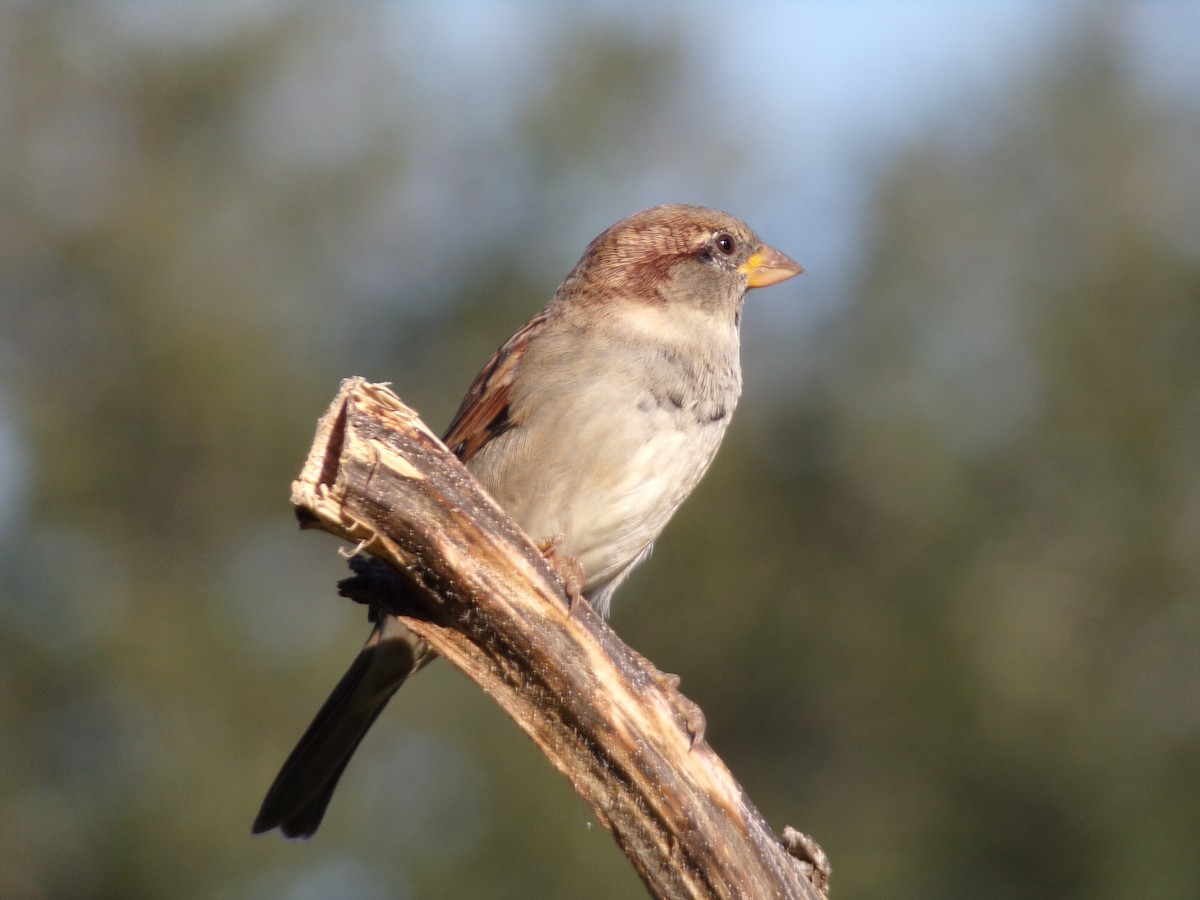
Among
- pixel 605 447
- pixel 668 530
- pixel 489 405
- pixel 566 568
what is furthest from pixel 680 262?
pixel 668 530

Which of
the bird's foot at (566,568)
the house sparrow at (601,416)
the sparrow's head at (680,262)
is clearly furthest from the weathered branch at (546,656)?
the sparrow's head at (680,262)

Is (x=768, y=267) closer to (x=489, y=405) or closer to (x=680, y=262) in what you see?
(x=680, y=262)

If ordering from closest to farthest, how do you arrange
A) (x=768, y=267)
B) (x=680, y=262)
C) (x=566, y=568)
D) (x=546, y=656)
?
(x=546, y=656)
(x=566, y=568)
(x=680, y=262)
(x=768, y=267)

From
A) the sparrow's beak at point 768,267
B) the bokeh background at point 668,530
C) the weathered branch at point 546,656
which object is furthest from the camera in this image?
the bokeh background at point 668,530

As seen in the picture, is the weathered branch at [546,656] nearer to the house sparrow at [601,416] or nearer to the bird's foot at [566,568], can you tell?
the bird's foot at [566,568]

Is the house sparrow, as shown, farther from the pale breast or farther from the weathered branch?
the weathered branch

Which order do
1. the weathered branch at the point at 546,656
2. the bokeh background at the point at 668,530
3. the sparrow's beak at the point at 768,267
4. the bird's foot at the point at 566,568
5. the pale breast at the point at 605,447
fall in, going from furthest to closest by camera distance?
the bokeh background at the point at 668,530 < the sparrow's beak at the point at 768,267 < the pale breast at the point at 605,447 < the bird's foot at the point at 566,568 < the weathered branch at the point at 546,656

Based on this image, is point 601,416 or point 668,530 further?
point 668,530
